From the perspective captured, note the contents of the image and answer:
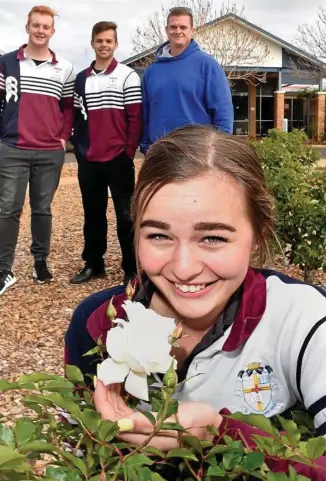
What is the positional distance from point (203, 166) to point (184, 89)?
405 centimetres

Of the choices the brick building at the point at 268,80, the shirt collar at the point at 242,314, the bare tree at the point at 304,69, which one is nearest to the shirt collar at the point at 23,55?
the shirt collar at the point at 242,314

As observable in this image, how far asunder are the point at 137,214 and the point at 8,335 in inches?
148

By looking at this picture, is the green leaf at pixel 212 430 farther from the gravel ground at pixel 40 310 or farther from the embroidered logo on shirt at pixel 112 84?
the embroidered logo on shirt at pixel 112 84

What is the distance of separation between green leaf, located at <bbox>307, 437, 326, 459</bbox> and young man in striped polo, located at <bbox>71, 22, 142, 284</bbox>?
497 cm

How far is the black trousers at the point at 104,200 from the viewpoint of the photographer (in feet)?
19.5

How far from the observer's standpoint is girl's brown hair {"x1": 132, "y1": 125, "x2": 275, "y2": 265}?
62.0 inches

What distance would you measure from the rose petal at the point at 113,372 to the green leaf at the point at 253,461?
218 millimetres

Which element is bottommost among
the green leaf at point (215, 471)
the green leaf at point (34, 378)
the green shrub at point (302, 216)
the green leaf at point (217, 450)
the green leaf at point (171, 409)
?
the green shrub at point (302, 216)

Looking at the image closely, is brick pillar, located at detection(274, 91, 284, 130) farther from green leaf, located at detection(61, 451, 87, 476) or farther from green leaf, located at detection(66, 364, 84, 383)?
green leaf, located at detection(61, 451, 87, 476)

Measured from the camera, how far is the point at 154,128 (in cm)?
559

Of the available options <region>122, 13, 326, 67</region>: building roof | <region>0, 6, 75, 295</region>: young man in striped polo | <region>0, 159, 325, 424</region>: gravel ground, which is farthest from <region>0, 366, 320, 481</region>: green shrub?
<region>122, 13, 326, 67</region>: building roof

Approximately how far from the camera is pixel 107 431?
→ 969 mm

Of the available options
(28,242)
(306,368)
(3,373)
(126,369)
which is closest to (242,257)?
(306,368)

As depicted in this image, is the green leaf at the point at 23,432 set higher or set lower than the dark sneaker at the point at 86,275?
higher
